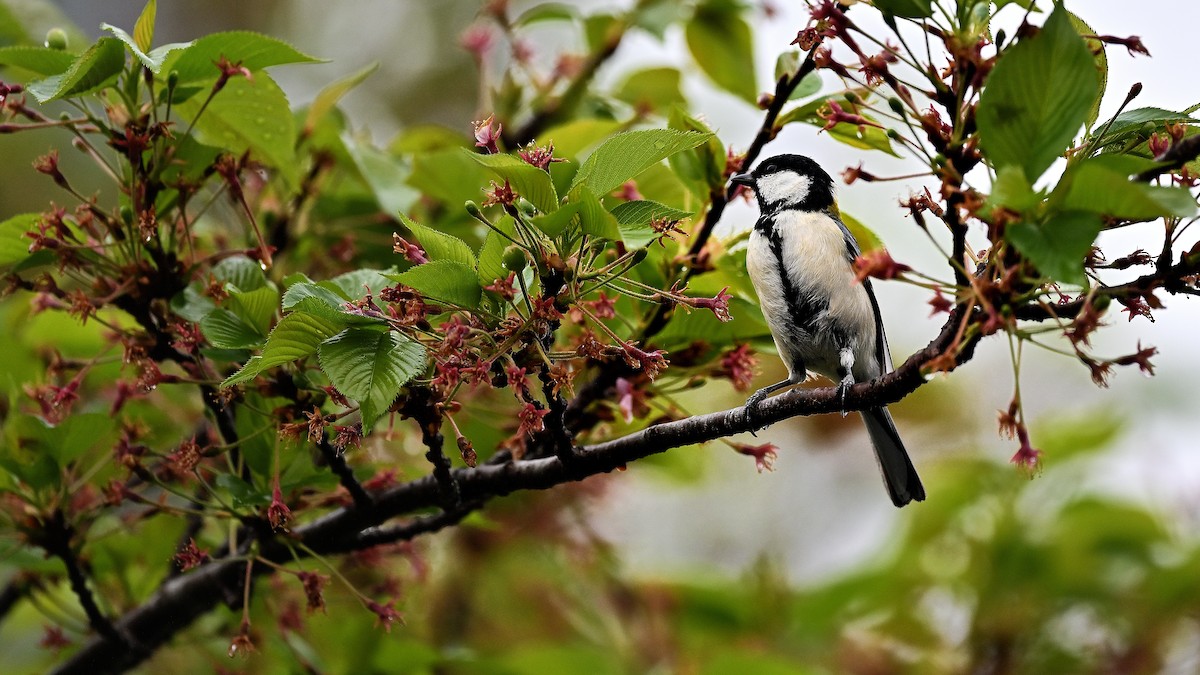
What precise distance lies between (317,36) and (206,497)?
6809mm

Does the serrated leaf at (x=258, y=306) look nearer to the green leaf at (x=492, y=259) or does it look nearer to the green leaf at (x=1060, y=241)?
the green leaf at (x=492, y=259)

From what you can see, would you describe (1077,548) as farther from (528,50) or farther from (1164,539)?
(528,50)

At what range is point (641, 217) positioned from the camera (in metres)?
1.81

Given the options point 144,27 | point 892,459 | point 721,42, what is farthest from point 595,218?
point 721,42

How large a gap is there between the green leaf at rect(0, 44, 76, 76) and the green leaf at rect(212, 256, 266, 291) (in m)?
0.51

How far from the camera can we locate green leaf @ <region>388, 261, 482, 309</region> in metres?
1.68

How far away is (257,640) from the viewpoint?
2.88 meters

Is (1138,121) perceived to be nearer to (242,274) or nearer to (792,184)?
(792,184)

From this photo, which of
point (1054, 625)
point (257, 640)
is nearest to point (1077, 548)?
point (1054, 625)

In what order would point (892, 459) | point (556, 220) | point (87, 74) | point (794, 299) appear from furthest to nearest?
point (892, 459), point (794, 299), point (87, 74), point (556, 220)

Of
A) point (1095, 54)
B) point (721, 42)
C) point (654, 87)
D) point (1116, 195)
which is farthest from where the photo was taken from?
point (654, 87)

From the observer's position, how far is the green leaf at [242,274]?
7.68 feet

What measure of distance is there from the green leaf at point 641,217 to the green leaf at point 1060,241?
1.77ft

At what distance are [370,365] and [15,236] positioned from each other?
1054 mm
